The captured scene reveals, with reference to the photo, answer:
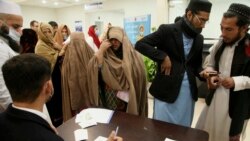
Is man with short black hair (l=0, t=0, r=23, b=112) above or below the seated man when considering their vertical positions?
above

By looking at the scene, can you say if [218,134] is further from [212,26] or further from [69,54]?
[212,26]

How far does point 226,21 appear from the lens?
4.98 feet

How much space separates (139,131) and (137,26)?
551cm

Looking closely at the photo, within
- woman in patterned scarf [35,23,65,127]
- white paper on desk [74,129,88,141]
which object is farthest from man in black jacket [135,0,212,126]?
woman in patterned scarf [35,23,65,127]

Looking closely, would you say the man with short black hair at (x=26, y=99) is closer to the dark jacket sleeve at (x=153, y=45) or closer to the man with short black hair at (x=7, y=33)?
the man with short black hair at (x=7, y=33)

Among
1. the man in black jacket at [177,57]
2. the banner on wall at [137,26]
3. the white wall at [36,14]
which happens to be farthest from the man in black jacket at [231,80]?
the white wall at [36,14]

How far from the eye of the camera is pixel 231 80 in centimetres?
146

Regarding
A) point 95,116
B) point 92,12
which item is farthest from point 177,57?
point 92,12

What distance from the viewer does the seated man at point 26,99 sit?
84cm

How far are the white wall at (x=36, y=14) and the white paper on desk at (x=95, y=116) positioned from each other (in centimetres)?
831

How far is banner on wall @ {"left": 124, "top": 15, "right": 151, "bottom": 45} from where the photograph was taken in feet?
20.9

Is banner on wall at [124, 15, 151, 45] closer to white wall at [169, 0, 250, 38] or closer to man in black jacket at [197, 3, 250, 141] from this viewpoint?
white wall at [169, 0, 250, 38]

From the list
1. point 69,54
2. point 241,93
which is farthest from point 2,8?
point 241,93

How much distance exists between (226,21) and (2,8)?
1835mm
